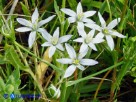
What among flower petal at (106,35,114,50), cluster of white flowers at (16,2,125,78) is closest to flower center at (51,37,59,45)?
cluster of white flowers at (16,2,125,78)

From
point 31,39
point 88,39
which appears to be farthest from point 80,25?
point 31,39

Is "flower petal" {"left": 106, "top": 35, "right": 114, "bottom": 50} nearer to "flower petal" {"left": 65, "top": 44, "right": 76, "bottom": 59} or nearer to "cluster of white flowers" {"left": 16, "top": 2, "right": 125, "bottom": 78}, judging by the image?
"cluster of white flowers" {"left": 16, "top": 2, "right": 125, "bottom": 78}

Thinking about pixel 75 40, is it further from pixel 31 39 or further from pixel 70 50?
pixel 31 39

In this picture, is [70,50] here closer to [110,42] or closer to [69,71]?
[69,71]

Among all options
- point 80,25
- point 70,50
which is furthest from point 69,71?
point 80,25

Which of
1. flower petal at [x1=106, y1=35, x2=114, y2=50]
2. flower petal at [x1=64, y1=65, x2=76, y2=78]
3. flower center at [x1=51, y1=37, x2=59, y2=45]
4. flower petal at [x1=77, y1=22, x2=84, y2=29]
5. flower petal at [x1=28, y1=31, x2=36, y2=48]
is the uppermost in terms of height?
flower petal at [x1=77, y1=22, x2=84, y2=29]

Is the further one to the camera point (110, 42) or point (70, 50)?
point (110, 42)

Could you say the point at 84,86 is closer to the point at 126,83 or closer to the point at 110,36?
the point at 126,83

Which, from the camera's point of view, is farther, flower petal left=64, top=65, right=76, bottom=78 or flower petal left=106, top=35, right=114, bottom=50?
flower petal left=106, top=35, right=114, bottom=50

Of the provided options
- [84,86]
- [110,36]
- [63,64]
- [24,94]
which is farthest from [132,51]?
[24,94]

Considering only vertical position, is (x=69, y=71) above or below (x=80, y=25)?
below

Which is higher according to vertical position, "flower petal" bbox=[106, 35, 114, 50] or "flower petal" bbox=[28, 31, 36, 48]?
"flower petal" bbox=[28, 31, 36, 48]
